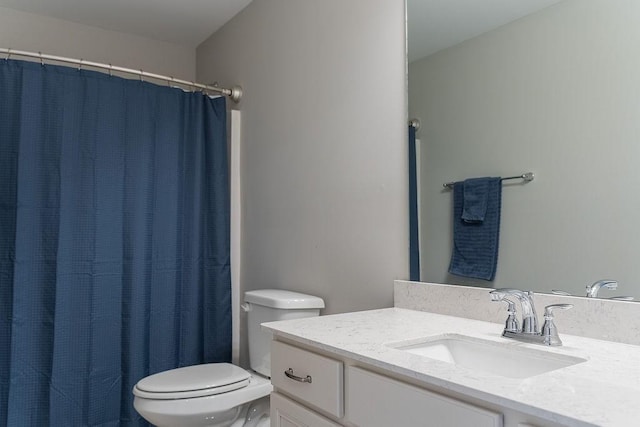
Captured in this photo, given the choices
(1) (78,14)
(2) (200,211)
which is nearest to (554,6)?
(2) (200,211)

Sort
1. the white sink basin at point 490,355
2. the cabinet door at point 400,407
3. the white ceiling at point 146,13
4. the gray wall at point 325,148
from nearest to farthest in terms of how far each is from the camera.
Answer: the cabinet door at point 400,407
the white sink basin at point 490,355
the gray wall at point 325,148
the white ceiling at point 146,13

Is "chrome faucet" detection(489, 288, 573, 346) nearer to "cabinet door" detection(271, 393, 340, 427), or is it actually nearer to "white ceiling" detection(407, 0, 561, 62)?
"cabinet door" detection(271, 393, 340, 427)

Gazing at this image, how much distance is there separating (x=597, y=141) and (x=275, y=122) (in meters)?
1.48

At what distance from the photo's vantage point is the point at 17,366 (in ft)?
6.57

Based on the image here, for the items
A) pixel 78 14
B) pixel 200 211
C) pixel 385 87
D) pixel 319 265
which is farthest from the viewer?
pixel 78 14

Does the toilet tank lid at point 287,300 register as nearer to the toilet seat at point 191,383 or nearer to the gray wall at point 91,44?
the toilet seat at point 191,383

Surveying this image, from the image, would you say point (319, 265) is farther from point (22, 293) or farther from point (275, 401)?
point (22, 293)

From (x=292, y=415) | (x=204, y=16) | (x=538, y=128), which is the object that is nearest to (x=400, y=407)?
(x=292, y=415)

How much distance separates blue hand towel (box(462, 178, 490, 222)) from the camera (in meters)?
1.44

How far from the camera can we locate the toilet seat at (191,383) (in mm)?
1735

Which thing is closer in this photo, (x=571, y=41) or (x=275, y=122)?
(x=571, y=41)

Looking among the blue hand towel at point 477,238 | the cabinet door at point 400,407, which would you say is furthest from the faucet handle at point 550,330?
the cabinet door at point 400,407

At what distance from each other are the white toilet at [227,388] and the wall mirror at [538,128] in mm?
643

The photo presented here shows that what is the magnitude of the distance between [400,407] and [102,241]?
1.73 metres
